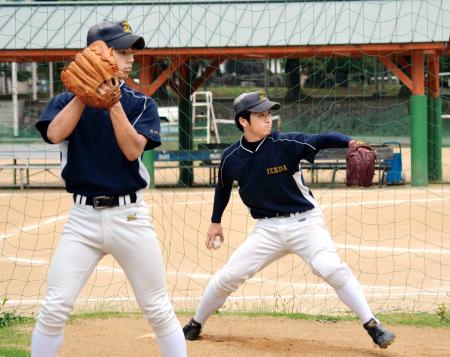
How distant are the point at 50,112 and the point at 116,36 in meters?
0.46

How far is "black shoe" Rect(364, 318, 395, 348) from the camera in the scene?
18.6 feet

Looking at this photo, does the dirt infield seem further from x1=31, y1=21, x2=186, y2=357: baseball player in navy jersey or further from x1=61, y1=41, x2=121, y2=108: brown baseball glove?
x1=61, y1=41, x2=121, y2=108: brown baseball glove

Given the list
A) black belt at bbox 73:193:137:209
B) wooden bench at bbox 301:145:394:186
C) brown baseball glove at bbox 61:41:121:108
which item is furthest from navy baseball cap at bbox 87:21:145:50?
wooden bench at bbox 301:145:394:186

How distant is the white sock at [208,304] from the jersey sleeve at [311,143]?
3.26 feet

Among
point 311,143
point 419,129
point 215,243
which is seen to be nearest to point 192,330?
point 215,243

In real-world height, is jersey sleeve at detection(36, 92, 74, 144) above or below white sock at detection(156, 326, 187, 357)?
above

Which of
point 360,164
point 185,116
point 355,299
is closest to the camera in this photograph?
point 360,164

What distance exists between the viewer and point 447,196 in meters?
15.5

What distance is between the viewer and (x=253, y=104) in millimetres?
6016

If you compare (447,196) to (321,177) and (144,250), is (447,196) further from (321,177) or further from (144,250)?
(144,250)

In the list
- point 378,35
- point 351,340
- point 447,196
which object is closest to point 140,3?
point 378,35

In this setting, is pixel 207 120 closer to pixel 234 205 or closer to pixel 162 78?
pixel 162 78

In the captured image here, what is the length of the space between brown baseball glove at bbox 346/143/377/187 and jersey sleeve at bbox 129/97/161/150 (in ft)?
4.56

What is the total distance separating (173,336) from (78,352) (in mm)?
1338
